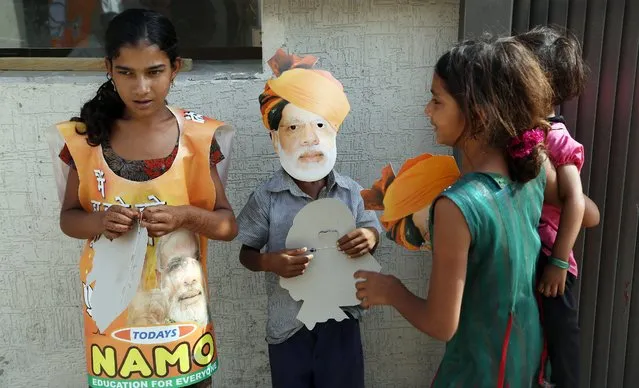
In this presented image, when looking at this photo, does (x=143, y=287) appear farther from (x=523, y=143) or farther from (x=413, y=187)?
(x=523, y=143)

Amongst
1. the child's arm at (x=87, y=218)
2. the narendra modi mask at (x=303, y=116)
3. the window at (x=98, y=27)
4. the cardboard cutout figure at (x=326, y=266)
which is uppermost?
the window at (x=98, y=27)

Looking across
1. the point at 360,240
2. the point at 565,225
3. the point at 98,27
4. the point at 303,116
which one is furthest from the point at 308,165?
the point at 98,27

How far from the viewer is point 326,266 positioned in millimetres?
2117

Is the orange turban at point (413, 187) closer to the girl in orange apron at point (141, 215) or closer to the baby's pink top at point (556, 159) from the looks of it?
the baby's pink top at point (556, 159)

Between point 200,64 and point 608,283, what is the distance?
196 cm

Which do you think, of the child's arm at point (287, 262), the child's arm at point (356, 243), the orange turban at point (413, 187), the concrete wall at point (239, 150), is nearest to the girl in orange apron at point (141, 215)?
the child's arm at point (287, 262)

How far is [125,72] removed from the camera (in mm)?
1902

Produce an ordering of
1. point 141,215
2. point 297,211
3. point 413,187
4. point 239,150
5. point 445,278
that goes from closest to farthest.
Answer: point 445,278 → point 141,215 → point 413,187 → point 297,211 → point 239,150

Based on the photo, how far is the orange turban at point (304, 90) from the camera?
6.78 feet

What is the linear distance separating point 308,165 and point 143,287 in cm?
61

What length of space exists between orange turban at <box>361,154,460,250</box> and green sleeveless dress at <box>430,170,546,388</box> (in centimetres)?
33

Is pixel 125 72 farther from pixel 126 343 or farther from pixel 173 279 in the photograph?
pixel 126 343

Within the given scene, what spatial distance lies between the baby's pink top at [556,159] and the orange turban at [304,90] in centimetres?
64

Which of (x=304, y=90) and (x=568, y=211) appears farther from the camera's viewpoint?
(x=304, y=90)
